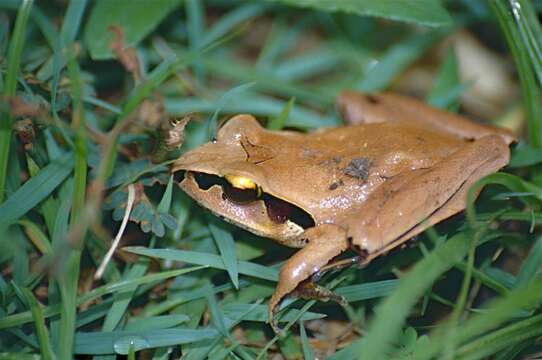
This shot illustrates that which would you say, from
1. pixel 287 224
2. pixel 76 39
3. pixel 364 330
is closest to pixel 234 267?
pixel 287 224

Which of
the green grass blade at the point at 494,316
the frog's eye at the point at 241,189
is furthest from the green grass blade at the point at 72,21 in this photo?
the green grass blade at the point at 494,316

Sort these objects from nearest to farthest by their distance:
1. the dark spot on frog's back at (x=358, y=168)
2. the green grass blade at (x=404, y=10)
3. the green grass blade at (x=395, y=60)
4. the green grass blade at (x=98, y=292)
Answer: the green grass blade at (x=98, y=292) → the dark spot on frog's back at (x=358, y=168) → the green grass blade at (x=404, y=10) → the green grass blade at (x=395, y=60)

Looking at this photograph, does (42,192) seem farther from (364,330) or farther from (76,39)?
(364,330)

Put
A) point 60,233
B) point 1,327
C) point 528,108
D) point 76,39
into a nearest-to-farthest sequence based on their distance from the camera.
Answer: point 1,327 → point 60,233 → point 528,108 → point 76,39

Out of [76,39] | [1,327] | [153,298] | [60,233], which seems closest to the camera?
[1,327]

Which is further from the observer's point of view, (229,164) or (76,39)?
(76,39)

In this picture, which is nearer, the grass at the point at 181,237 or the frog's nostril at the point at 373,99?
the grass at the point at 181,237

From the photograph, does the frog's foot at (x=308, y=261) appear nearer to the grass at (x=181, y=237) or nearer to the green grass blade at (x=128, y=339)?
the grass at (x=181, y=237)

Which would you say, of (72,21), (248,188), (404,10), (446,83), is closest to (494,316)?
(248,188)
